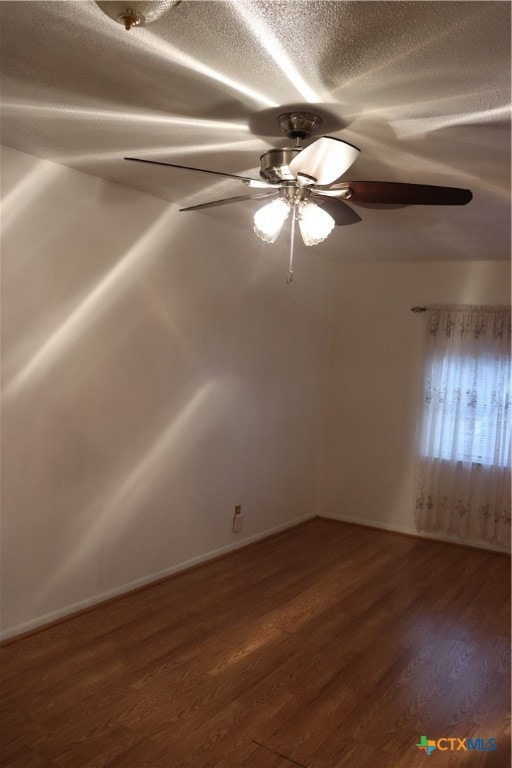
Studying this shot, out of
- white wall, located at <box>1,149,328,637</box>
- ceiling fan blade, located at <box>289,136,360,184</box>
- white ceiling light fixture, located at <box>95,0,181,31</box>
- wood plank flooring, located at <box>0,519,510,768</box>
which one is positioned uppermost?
white ceiling light fixture, located at <box>95,0,181,31</box>

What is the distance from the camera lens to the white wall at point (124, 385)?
3043 millimetres

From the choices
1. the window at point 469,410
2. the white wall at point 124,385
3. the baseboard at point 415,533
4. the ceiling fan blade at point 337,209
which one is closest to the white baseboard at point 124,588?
the white wall at point 124,385

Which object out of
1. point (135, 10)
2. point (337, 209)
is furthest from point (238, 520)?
point (135, 10)

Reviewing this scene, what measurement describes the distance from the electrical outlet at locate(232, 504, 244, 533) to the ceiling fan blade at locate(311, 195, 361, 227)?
2551mm

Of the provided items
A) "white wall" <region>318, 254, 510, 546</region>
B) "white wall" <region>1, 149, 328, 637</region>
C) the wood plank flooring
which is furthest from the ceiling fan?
"white wall" <region>318, 254, 510, 546</region>

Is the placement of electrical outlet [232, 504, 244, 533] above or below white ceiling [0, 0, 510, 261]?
below

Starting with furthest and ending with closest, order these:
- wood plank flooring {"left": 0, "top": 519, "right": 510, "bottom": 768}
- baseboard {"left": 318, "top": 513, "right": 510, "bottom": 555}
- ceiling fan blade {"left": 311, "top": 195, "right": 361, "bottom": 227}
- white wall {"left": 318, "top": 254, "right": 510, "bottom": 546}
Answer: white wall {"left": 318, "top": 254, "right": 510, "bottom": 546} < baseboard {"left": 318, "top": 513, "right": 510, "bottom": 555} < ceiling fan blade {"left": 311, "top": 195, "right": 361, "bottom": 227} < wood plank flooring {"left": 0, "top": 519, "right": 510, "bottom": 768}

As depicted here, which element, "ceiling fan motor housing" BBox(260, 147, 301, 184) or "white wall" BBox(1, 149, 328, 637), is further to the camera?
"white wall" BBox(1, 149, 328, 637)

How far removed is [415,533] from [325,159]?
160 inches

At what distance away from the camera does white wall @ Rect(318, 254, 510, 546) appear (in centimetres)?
528

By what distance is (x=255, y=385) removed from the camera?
4707 mm

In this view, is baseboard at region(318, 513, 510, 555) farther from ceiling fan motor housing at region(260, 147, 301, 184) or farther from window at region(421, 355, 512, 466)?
ceiling fan motor housing at region(260, 147, 301, 184)

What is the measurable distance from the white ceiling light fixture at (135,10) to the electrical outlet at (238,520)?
3.57m

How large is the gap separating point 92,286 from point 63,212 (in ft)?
1.35
